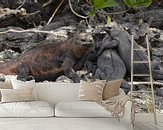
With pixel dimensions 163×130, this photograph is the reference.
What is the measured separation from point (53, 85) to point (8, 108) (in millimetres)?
874

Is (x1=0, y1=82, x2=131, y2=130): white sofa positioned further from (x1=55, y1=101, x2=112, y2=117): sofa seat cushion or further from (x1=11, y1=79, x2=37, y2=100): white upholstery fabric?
(x1=11, y1=79, x2=37, y2=100): white upholstery fabric

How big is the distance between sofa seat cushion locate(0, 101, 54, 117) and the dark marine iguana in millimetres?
1368

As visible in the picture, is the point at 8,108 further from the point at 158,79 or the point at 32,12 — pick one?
the point at 158,79

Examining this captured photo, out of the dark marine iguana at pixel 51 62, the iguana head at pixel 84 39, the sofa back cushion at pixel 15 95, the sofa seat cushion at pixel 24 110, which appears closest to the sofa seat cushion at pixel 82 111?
the sofa seat cushion at pixel 24 110

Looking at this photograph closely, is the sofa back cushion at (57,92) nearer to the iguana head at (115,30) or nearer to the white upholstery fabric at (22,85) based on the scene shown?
the white upholstery fabric at (22,85)

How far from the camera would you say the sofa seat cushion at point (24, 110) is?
304 cm

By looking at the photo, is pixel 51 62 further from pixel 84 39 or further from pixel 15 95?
pixel 15 95

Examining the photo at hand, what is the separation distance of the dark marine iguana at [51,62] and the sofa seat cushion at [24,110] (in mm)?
1368

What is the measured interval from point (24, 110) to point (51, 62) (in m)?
1.55

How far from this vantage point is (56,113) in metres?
3.12

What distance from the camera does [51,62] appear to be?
4.52 metres

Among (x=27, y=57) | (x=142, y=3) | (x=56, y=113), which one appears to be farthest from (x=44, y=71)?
(x=142, y=3)

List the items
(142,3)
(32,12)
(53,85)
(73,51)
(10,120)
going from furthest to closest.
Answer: (32,12)
(73,51)
(53,85)
(10,120)
(142,3)

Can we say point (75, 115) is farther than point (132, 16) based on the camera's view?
No
